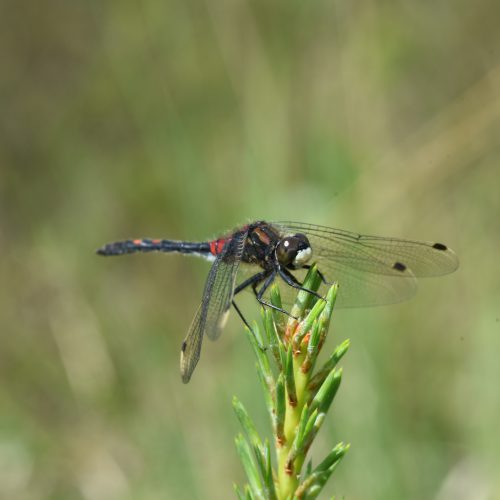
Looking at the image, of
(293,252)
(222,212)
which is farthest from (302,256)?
(222,212)

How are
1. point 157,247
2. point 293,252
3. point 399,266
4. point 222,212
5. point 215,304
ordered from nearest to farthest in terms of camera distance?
1. point 215,304
2. point 293,252
3. point 399,266
4. point 157,247
5. point 222,212

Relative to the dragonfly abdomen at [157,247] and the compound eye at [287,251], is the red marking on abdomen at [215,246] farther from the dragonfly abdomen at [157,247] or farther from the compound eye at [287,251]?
the compound eye at [287,251]

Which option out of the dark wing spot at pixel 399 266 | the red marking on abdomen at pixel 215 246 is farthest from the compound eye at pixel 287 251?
the red marking on abdomen at pixel 215 246

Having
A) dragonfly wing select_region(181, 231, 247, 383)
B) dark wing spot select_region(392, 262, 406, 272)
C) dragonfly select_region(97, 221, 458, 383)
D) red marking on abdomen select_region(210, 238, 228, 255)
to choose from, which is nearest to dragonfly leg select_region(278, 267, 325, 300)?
dragonfly select_region(97, 221, 458, 383)

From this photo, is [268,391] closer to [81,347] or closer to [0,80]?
[81,347]

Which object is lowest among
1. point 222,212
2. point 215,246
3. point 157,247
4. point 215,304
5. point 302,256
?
point 215,304

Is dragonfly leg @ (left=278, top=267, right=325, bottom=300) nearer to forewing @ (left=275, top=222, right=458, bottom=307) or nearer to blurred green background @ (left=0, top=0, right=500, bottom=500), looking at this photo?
forewing @ (left=275, top=222, right=458, bottom=307)

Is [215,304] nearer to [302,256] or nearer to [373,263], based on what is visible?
[302,256]
